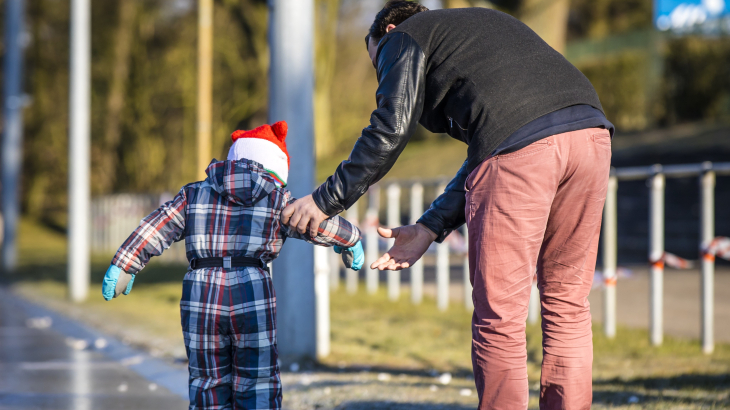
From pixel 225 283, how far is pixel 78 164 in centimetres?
825

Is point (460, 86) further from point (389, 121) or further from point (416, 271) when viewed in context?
point (416, 271)

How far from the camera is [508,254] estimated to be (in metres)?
2.50

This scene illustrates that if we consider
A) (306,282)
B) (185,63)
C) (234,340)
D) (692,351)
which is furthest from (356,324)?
(185,63)

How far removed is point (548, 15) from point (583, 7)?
1478 cm

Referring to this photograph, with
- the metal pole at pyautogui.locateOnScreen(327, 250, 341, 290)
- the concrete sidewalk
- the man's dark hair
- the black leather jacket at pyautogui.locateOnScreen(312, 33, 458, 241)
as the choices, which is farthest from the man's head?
the metal pole at pyautogui.locateOnScreen(327, 250, 341, 290)

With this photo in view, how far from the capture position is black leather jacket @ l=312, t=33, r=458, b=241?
252 cm

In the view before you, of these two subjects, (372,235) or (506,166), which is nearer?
(506,166)

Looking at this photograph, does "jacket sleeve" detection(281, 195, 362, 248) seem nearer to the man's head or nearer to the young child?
the young child

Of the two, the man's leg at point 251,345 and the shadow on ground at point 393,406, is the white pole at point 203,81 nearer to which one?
the shadow on ground at point 393,406

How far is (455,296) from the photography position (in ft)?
32.2

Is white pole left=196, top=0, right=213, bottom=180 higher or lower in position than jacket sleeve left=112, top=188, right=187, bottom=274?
higher

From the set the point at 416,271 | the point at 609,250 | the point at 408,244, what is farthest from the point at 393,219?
the point at 408,244

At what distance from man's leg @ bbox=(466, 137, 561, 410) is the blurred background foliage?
1292 centimetres

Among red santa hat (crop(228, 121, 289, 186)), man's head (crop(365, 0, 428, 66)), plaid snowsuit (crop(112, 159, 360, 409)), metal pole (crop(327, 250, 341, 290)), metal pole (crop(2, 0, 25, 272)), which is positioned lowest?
metal pole (crop(327, 250, 341, 290))
